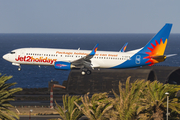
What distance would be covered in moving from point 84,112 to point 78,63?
33038 mm

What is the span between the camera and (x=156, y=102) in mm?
43875

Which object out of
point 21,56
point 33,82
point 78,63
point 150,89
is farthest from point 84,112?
point 33,82

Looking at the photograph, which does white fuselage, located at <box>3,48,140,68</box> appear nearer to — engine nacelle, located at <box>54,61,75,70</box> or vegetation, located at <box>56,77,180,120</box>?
engine nacelle, located at <box>54,61,75,70</box>

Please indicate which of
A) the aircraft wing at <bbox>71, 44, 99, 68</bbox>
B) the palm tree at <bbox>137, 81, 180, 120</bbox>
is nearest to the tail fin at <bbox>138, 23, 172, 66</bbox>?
the aircraft wing at <bbox>71, 44, 99, 68</bbox>

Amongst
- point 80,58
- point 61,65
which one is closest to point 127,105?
point 80,58

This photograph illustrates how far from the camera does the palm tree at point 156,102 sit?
142 feet

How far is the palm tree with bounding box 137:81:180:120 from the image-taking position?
43312mm

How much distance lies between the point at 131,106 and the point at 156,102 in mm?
3246

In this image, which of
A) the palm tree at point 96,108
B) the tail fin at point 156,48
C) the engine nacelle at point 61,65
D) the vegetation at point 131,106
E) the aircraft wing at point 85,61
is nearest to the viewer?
the palm tree at point 96,108

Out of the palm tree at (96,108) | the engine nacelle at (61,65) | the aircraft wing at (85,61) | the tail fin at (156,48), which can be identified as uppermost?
the tail fin at (156,48)

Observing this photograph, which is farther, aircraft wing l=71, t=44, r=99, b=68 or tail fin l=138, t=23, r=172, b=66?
tail fin l=138, t=23, r=172, b=66

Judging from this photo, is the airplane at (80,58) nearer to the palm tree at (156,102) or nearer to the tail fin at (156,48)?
the tail fin at (156,48)

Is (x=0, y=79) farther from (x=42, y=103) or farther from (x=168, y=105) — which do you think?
(x=42, y=103)

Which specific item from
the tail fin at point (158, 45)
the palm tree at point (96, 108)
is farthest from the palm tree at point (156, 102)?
the tail fin at point (158, 45)
